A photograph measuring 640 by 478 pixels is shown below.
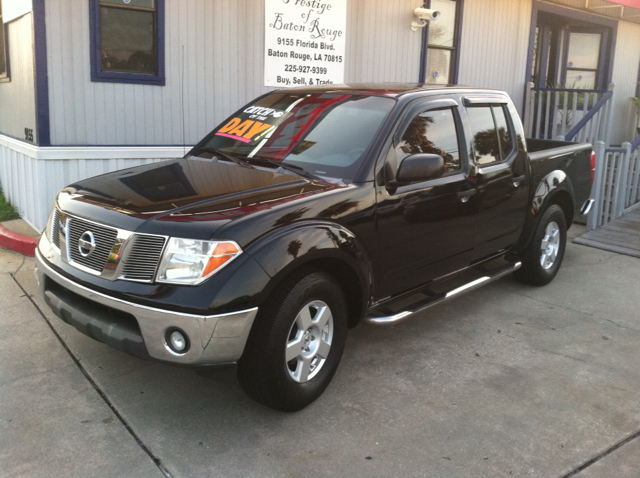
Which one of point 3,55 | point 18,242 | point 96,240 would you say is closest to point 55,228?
point 96,240

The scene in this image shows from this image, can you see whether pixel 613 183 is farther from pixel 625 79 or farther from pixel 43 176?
pixel 43 176

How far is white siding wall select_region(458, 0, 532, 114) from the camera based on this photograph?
10125 millimetres

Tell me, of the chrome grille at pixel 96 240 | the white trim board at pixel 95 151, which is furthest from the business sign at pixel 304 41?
the chrome grille at pixel 96 240

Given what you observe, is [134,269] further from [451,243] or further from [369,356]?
[451,243]

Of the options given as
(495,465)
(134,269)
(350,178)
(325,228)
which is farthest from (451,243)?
(134,269)

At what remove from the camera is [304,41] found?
7.96 metres

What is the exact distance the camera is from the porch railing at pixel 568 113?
34.2 feet

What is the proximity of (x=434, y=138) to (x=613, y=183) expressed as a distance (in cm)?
513

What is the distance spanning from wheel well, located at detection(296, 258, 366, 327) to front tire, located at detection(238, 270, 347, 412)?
67 mm

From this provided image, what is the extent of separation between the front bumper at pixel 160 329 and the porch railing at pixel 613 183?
629 centimetres

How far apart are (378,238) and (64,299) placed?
1.82 metres

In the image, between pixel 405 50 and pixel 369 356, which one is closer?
pixel 369 356

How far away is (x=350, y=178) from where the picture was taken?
12.2 ft

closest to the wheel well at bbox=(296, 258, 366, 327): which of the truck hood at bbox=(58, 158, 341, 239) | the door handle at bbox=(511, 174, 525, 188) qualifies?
the truck hood at bbox=(58, 158, 341, 239)
